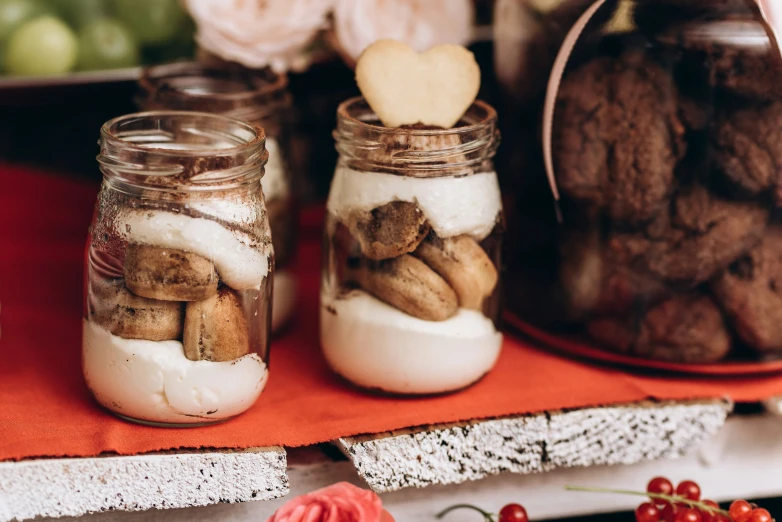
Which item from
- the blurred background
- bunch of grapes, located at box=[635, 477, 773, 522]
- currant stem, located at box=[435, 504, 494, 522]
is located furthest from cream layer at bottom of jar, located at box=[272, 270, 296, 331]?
bunch of grapes, located at box=[635, 477, 773, 522]

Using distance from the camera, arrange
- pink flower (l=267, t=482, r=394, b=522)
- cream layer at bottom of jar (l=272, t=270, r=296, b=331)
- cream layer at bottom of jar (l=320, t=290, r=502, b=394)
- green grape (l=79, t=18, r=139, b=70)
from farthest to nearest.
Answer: green grape (l=79, t=18, r=139, b=70)
cream layer at bottom of jar (l=272, t=270, r=296, b=331)
cream layer at bottom of jar (l=320, t=290, r=502, b=394)
pink flower (l=267, t=482, r=394, b=522)

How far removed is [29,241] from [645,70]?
2.12 ft

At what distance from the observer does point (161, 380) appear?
639 millimetres

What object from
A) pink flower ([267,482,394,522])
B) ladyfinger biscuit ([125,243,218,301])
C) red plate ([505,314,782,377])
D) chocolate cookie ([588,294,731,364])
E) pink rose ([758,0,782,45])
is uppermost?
pink rose ([758,0,782,45])

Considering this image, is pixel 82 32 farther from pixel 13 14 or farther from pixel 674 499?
pixel 674 499

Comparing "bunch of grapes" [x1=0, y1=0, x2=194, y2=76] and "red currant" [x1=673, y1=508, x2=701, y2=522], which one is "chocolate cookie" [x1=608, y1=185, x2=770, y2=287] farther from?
"bunch of grapes" [x1=0, y1=0, x2=194, y2=76]

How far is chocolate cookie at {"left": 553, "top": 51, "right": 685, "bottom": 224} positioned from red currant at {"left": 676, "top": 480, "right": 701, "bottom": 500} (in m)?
0.21

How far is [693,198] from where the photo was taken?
742mm

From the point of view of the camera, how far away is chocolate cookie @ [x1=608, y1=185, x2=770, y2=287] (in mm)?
742

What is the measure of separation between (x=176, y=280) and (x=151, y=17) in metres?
0.42

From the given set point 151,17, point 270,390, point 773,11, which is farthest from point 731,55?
point 151,17

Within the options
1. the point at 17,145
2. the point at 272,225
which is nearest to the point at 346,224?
the point at 272,225

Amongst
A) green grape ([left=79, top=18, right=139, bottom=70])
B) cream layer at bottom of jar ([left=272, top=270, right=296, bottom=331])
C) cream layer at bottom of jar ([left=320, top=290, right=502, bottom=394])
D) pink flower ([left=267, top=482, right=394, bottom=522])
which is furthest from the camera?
green grape ([left=79, top=18, right=139, bottom=70])

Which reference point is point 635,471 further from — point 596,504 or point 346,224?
point 346,224
